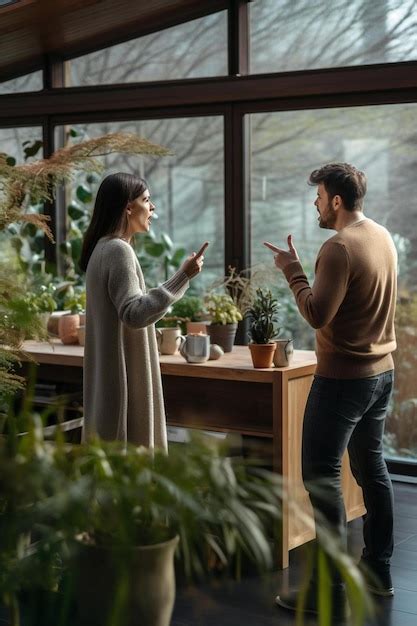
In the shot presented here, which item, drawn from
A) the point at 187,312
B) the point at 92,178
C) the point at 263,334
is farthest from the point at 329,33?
the point at 263,334

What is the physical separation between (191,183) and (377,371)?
303cm

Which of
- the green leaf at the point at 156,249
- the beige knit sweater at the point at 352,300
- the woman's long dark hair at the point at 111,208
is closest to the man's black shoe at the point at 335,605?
the beige knit sweater at the point at 352,300

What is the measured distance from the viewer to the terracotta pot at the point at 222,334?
4621mm

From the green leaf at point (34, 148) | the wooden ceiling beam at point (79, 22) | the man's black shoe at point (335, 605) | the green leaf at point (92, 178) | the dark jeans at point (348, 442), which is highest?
the wooden ceiling beam at point (79, 22)

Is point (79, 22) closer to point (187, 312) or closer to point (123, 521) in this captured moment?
point (187, 312)

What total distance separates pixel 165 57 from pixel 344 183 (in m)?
3.06

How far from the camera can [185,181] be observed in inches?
247

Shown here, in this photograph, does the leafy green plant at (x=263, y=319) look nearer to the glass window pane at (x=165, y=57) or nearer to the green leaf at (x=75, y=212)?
the glass window pane at (x=165, y=57)

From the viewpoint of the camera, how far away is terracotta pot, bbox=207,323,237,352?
462 centimetres

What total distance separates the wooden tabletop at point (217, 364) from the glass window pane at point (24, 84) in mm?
2502

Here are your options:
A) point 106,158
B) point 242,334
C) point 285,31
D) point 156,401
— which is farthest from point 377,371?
point 106,158

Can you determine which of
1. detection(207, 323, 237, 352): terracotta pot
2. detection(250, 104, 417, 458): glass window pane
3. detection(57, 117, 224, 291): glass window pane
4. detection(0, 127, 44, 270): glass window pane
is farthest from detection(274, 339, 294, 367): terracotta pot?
detection(0, 127, 44, 270): glass window pane

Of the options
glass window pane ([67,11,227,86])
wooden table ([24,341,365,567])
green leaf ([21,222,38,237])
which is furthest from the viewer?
green leaf ([21,222,38,237])

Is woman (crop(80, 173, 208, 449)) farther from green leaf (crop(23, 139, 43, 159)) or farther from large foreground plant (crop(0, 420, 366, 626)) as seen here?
green leaf (crop(23, 139, 43, 159))
